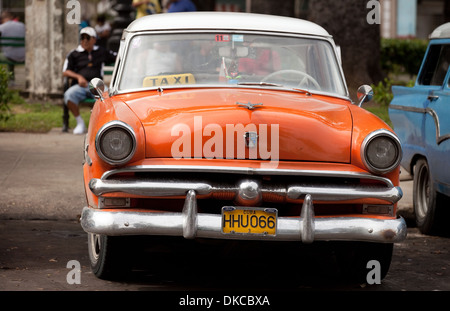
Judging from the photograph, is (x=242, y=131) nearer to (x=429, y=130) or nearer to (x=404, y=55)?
(x=429, y=130)

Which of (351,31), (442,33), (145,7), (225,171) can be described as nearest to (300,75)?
(225,171)

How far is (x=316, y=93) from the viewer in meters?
6.62

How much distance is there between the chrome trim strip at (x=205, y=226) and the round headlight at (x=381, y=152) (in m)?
0.35

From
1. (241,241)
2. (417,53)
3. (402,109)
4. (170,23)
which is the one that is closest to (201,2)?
(417,53)

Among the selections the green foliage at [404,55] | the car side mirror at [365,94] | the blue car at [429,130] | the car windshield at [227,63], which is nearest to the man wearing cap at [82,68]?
the blue car at [429,130]

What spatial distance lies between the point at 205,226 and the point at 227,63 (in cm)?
170

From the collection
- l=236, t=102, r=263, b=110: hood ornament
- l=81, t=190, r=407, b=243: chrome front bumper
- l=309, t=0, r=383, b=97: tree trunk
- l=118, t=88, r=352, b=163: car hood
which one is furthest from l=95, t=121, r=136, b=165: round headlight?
l=309, t=0, r=383, b=97: tree trunk

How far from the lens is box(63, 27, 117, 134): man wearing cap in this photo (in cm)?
1327

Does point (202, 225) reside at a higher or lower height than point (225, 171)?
lower

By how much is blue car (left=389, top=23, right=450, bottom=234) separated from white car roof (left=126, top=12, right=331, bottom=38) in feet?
4.55

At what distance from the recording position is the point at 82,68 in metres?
13.5

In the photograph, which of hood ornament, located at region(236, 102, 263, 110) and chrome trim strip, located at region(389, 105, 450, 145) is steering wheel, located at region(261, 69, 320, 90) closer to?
hood ornament, located at region(236, 102, 263, 110)

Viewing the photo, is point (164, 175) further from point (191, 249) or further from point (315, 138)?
point (191, 249)

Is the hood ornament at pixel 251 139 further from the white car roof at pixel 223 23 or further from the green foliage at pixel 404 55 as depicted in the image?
the green foliage at pixel 404 55
